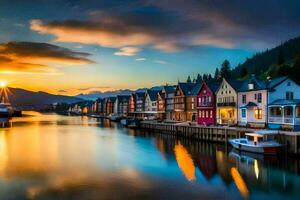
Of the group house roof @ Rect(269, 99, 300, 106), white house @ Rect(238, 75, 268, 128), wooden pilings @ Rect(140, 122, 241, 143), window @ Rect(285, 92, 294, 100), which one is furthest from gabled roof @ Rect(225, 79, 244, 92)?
house roof @ Rect(269, 99, 300, 106)

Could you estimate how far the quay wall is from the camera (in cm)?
4931

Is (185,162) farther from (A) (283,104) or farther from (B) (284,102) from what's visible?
(B) (284,102)

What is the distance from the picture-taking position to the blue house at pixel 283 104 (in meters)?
56.0

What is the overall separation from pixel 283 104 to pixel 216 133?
15081mm

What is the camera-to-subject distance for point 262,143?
5153cm

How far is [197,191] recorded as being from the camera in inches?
1374

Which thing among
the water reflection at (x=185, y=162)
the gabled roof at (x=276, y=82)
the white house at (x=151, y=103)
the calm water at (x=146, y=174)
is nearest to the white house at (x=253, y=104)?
the gabled roof at (x=276, y=82)

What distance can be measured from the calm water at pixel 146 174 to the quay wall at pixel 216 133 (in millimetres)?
2659

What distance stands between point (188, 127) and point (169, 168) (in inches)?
1418

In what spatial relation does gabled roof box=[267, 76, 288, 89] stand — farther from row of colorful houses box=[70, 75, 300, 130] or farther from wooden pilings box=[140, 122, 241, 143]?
wooden pilings box=[140, 122, 241, 143]

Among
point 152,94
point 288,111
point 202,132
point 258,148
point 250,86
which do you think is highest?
point 152,94

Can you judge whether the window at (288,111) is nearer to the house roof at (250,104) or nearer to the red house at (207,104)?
the house roof at (250,104)

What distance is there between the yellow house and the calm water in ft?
45.5

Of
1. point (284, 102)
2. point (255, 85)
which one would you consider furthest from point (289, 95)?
point (255, 85)
